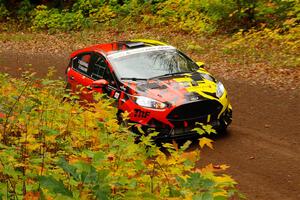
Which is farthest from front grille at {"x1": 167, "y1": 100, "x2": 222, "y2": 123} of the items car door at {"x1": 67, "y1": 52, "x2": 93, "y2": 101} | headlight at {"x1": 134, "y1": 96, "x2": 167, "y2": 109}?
car door at {"x1": 67, "y1": 52, "x2": 93, "y2": 101}

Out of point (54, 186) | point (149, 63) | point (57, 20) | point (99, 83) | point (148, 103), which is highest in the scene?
point (54, 186)

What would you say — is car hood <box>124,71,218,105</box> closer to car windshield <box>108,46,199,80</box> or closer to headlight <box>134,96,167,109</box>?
headlight <box>134,96,167,109</box>

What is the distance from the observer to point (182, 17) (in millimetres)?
20922

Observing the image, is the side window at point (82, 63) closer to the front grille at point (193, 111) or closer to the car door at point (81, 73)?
the car door at point (81, 73)

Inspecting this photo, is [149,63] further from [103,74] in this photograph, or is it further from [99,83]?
[99,83]

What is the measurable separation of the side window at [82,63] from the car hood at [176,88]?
5.91 ft

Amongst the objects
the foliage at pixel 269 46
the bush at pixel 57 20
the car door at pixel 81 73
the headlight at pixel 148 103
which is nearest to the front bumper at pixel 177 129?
the headlight at pixel 148 103

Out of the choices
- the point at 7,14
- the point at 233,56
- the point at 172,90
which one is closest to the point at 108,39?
the point at 233,56

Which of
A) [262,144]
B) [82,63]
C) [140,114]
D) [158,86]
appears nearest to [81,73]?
[82,63]

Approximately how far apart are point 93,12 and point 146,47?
677 inches

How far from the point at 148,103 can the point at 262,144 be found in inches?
86.0

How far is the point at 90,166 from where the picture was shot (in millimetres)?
2824

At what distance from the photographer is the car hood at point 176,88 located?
7.91 metres

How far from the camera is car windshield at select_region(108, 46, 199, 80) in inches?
346
